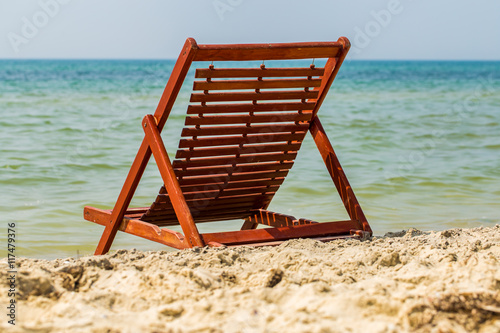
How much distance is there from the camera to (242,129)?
12.2ft

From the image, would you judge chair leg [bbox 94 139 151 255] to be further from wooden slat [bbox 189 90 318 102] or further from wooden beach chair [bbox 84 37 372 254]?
wooden slat [bbox 189 90 318 102]

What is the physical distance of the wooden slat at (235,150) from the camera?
3.63 metres

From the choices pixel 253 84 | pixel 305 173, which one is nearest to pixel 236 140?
pixel 253 84

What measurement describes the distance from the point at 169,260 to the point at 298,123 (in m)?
1.34

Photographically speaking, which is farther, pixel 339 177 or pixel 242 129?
pixel 339 177

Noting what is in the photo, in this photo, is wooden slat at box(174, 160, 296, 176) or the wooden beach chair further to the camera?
wooden slat at box(174, 160, 296, 176)

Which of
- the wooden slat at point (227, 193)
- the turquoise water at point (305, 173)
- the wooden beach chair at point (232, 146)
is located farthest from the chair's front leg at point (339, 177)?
the turquoise water at point (305, 173)

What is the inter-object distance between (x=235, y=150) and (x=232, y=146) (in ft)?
0.10

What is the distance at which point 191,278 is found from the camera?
2676 mm

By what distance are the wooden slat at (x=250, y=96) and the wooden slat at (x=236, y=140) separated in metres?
0.27

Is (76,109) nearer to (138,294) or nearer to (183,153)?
(183,153)

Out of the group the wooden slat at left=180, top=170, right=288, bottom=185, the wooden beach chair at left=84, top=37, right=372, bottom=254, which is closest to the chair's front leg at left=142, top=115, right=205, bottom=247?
the wooden beach chair at left=84, top=37, right=372, bottom=254

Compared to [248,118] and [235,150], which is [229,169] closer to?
[235,150]

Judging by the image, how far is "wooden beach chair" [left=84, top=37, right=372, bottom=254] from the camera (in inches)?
133
